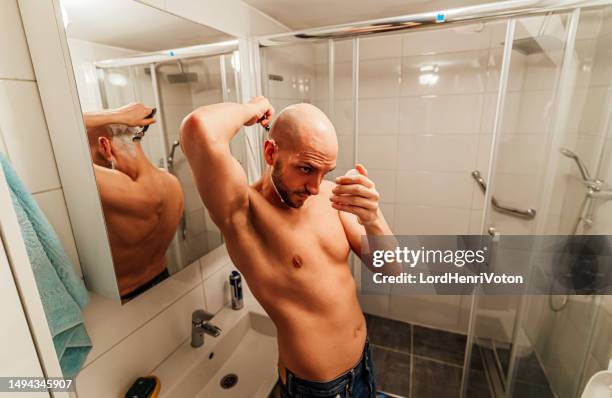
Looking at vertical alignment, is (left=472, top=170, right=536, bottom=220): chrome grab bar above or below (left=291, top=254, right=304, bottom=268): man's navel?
below

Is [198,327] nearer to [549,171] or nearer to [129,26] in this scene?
[129,26]

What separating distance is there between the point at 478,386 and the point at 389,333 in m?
0.60

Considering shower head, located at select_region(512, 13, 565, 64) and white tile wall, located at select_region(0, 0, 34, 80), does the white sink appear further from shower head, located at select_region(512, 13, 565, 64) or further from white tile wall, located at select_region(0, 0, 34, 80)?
shower head, located at select_region(512, 13, 565, 64)

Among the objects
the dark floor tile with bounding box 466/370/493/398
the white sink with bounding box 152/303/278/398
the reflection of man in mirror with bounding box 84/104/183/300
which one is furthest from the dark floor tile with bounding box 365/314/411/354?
the reflection of man in mirror with bounding box 84/104/183/300

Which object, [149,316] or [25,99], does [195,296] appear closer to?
[149,316]

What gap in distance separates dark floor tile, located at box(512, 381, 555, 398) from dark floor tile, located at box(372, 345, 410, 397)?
55cm

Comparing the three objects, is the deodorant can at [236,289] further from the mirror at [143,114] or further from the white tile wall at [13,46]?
the white tile wall at [13,46]

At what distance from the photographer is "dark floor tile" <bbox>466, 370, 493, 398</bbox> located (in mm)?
1597

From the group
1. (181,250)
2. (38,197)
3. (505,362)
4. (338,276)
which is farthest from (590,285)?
(38,197)

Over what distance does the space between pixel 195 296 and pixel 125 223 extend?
1.63ft

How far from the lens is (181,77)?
1025 millimetres

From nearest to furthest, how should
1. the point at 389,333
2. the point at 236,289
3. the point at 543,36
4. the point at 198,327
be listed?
the point at 198,327, the point at 543,36, the point at 236,289, the point at 389,333

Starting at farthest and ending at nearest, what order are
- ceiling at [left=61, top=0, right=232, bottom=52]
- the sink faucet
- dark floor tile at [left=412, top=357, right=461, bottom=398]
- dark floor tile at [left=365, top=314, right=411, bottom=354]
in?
dark floor tile at [left=365, top=314, right=411, bottom=354]
dark floor tile at [left=412, top=357, right=461, bottom=398]
the sink faucet
ceiling at [left=61, top=0, right=232, bottom=52]

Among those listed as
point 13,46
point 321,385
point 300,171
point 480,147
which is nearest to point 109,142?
point 13,46
